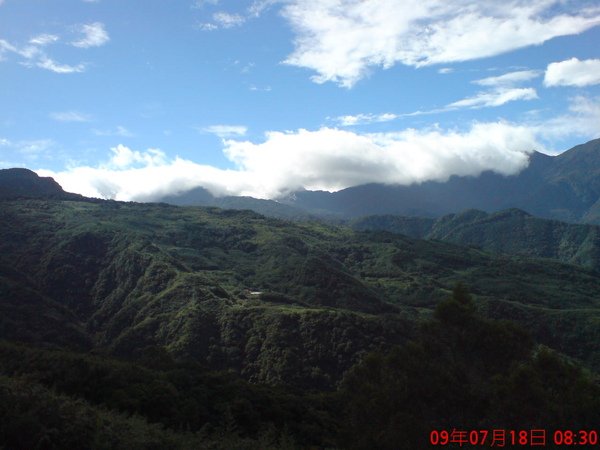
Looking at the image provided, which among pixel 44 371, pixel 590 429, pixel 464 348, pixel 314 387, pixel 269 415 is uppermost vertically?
pixel 464 348

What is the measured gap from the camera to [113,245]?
190 meters

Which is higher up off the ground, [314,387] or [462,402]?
[462,402]

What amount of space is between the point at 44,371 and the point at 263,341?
223ft

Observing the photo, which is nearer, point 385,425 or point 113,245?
point 385,425

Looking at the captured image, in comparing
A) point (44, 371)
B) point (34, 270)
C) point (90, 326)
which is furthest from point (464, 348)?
point (34, 270)

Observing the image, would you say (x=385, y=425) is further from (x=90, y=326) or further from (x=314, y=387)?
(x=90, y=326)

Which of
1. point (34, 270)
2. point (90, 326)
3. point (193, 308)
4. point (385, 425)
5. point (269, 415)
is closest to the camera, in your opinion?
point (385, 425)
